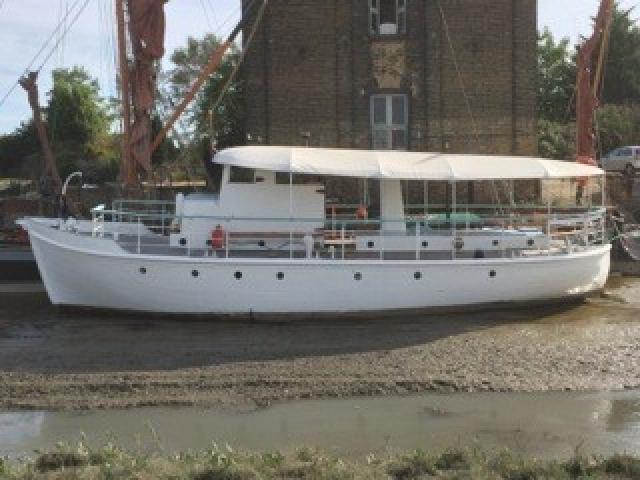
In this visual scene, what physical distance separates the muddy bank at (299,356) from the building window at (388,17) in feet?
48.1

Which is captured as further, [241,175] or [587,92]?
[587,92]

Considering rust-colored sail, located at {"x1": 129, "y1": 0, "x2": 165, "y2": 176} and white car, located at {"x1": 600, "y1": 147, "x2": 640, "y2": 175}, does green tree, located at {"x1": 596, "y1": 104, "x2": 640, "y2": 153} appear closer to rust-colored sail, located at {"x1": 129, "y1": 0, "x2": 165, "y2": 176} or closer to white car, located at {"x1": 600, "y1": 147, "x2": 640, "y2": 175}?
white car, located at {"x1": 600, "y1": 147, "x2": 640, "y2": 175}

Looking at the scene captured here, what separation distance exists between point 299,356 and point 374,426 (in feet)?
13.3

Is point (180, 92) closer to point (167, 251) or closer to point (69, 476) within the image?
point (167, 251)

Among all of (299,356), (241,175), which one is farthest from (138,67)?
(299,356)

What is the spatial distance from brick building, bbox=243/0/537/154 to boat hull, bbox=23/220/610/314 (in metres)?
12.6

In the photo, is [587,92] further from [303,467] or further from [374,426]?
[303,467]

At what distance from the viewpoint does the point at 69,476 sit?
25.4 ft

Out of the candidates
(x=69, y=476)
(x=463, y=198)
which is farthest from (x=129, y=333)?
(x=463, y=198)

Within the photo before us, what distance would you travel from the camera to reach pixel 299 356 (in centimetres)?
1488

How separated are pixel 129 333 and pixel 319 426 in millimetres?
7019

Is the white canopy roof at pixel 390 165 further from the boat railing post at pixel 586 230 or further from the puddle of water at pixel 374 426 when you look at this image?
the puddle of water at pixel 374 426

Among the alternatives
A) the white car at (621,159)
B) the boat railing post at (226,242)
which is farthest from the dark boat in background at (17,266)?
the white car at (621,159)

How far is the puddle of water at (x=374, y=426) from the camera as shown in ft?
33.1
